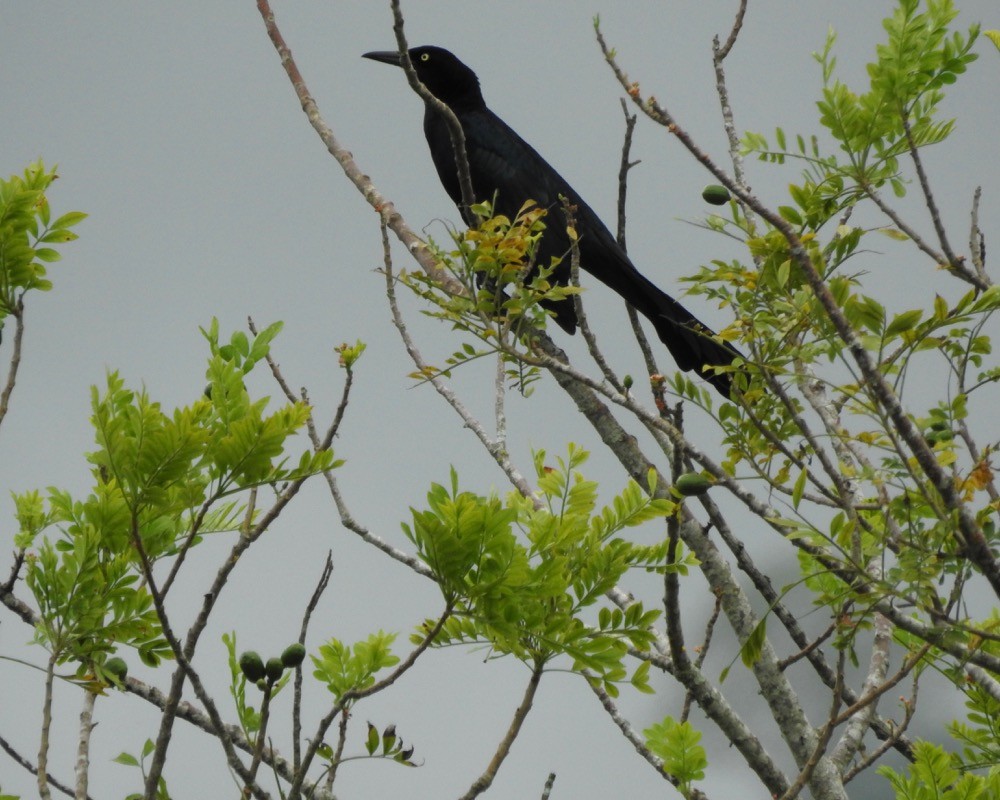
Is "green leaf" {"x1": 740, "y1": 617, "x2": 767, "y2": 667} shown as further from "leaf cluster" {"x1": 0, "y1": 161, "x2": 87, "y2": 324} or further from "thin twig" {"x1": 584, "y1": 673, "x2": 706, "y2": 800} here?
"leaf cluster" {"x1": 0, "y1": 161, "x2": 87, "y2": 324}

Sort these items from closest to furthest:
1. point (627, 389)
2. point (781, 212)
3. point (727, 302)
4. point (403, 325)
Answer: point (727, 302) → point (781, 212) → point (627, 389) → point (403, 325)

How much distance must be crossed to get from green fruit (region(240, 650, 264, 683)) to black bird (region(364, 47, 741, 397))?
95.5 inches

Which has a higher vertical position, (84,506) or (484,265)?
(484,265)

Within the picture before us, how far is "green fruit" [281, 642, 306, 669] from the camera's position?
168cm

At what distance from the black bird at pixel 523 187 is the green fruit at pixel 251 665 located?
243 cm

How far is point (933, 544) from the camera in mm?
1602

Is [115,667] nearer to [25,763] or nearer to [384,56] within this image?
[25,763]

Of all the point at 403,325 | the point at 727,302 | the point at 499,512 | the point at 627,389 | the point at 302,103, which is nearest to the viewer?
the point at 499,512

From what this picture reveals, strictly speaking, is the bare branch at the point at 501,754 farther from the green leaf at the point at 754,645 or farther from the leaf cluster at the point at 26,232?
the leaf cluster at the point at 26,232

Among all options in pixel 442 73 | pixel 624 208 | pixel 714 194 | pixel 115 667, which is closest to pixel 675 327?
pixel 624 208

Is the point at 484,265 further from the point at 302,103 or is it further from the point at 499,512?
the point at 302,103

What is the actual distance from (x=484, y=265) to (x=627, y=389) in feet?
1.46

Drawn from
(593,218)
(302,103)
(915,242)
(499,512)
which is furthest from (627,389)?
(593,218)

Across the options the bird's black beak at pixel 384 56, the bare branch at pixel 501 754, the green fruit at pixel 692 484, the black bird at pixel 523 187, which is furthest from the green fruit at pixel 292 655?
the bird's black beak at pixel 384 56
